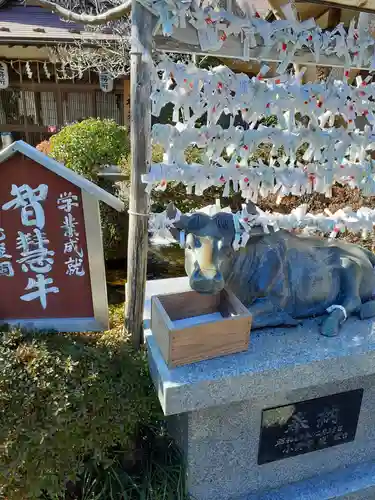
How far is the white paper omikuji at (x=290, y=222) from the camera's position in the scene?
2287mm

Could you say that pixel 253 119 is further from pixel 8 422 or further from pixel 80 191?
pixel 8 422

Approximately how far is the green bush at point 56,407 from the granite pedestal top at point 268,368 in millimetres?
235

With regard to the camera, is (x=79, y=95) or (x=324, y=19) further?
(x=79, y=95)

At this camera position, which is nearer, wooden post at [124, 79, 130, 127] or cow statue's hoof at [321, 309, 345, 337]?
cow statue's hoof at [321, 309, 345, 337]

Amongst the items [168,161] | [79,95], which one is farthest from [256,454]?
[79,95]

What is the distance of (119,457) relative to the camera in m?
2.53

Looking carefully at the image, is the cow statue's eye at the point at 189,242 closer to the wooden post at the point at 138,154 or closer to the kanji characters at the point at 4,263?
the wooden post at the point at 138,154

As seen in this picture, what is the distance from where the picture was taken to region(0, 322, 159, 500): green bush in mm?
1949

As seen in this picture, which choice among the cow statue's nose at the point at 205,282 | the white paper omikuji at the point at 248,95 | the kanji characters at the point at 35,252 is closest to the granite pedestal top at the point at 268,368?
the cow statue's nose at the point at 205,282

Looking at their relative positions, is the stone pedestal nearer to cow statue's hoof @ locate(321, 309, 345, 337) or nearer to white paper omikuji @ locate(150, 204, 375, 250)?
cow statue's hoof @ locate(321, 309, 345, 337)

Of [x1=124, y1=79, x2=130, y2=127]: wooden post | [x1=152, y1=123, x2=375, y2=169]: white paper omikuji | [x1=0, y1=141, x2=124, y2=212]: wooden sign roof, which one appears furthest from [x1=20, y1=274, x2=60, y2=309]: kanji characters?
[x1=124, y1=79, x2=130, y2=127]: wooden post

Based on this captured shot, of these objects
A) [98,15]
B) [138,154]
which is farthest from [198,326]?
[98,15]

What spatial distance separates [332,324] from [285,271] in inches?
16.3

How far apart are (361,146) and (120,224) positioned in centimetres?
368
